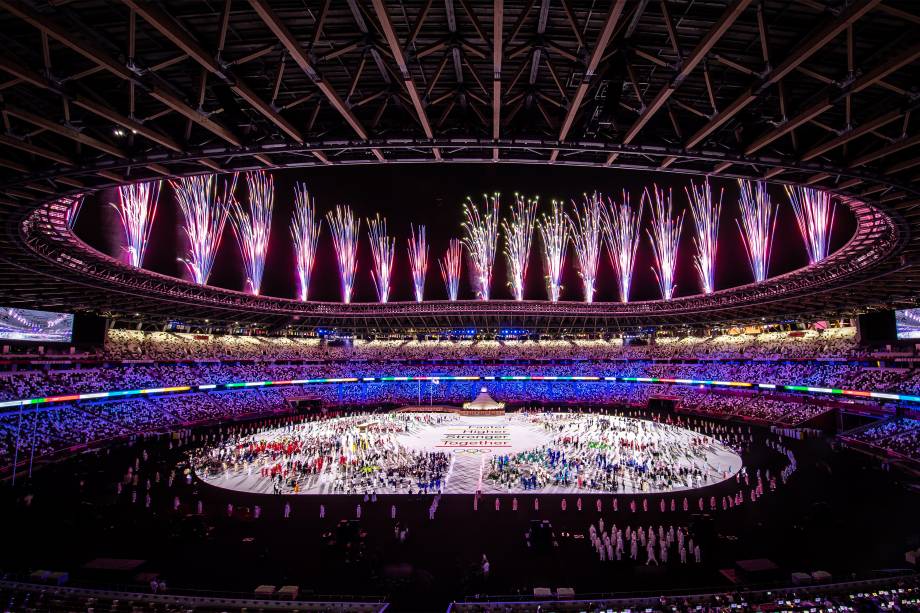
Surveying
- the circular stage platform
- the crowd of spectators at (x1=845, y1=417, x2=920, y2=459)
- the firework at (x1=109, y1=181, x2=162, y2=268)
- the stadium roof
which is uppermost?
the firework at (x1=109, y1=181, x2=162, y2=268)

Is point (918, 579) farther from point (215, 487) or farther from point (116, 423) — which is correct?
point (116, 423)

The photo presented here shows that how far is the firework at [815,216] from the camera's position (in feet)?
88.9

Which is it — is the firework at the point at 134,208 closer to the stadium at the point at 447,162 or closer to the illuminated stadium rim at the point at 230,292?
the stadium at the point at 447,162

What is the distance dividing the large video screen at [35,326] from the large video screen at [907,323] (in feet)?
252

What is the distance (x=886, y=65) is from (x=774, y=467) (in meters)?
28.5

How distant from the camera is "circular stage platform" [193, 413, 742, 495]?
2602cm

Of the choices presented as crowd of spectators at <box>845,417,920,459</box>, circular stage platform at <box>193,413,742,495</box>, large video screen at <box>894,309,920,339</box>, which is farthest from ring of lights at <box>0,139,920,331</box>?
circular stage platform at <box>193,413,742,495</box>

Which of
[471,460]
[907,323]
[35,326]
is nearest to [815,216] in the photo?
[907,323]

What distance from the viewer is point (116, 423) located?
37.9 meters

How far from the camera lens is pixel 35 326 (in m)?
38.3

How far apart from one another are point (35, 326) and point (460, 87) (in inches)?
1848

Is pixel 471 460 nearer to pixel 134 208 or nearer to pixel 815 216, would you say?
pixel 134 208

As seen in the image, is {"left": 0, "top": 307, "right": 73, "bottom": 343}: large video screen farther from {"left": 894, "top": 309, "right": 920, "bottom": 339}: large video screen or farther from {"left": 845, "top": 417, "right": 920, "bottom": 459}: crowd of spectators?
{"left": 894, "top": 309, "right": 920, "bottom": 339}: large video screen

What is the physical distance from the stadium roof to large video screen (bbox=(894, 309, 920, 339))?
3393 cm
